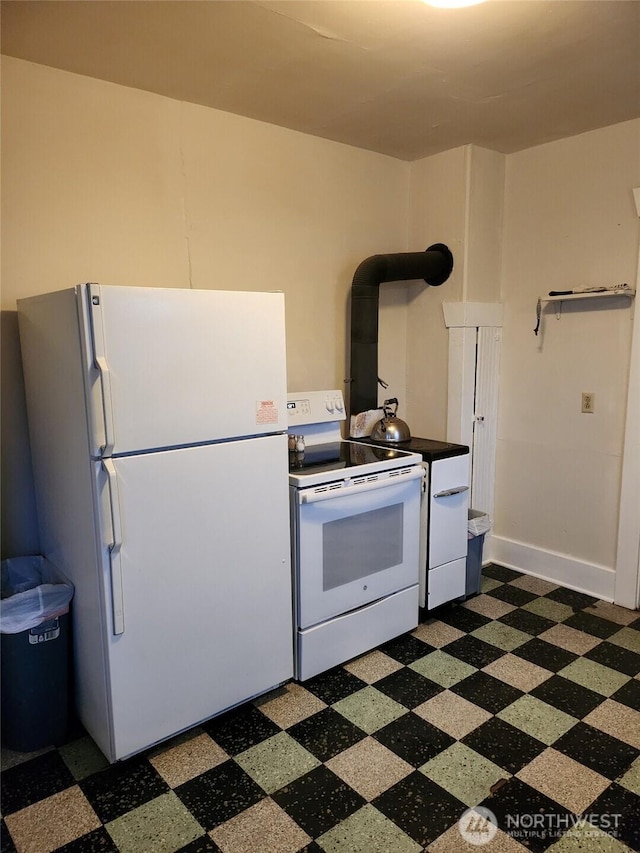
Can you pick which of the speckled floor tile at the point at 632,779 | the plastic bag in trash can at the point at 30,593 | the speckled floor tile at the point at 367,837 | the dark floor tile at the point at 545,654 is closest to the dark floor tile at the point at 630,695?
the dark floor tile at the point at 545,654

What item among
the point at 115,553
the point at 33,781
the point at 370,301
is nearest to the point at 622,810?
the point at 115,553

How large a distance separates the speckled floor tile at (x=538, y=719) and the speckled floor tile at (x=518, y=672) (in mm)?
97

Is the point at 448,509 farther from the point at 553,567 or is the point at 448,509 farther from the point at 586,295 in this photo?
the point at 586,295

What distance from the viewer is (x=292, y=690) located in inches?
93.5

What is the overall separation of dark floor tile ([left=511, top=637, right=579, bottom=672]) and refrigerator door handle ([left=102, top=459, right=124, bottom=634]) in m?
1.78

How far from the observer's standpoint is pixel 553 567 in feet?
11.1

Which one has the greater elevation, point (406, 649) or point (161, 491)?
point (161, 491)

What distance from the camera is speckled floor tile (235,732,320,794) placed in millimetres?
1881

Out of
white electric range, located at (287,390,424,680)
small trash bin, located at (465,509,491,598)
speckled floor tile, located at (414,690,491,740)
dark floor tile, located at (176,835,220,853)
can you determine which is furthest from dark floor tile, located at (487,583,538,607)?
dark floor tile, located at (176,835,220,853)

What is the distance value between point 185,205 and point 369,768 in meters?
2.37

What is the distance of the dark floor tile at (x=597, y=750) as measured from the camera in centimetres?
192

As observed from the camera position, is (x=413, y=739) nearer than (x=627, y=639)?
Yes

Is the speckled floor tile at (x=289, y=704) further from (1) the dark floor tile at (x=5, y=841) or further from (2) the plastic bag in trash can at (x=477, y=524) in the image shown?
(2) the plastic bag in trash can at (x=477, y=524)

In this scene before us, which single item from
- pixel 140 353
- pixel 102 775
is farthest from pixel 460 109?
pixel 102 775
